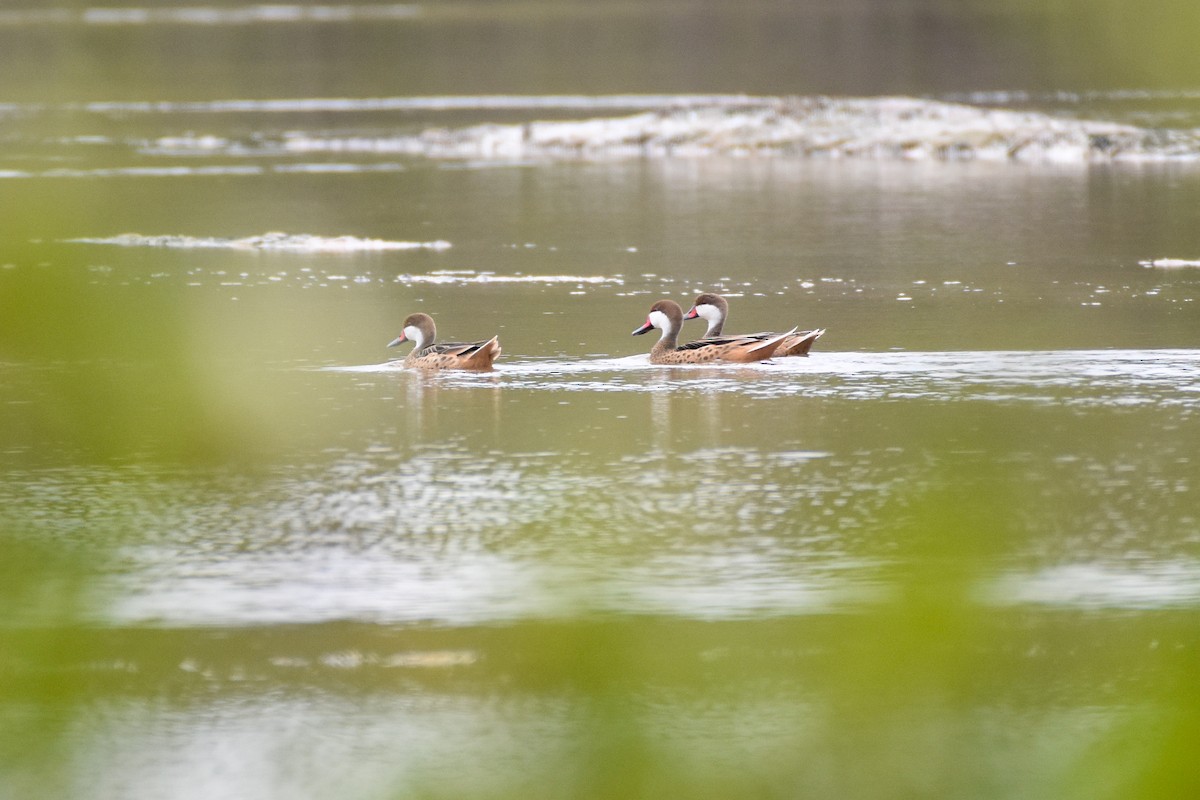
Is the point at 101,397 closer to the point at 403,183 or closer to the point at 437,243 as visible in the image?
the point at 437,243

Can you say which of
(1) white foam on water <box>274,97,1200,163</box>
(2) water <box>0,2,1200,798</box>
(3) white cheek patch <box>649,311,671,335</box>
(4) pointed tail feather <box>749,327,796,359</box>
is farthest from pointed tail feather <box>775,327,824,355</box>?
(1) white foam on water <box>274,97,1200,163</box>

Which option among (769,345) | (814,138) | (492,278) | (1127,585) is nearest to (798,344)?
(769,345)

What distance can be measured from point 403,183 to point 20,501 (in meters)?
14.4

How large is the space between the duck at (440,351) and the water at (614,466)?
0.17m

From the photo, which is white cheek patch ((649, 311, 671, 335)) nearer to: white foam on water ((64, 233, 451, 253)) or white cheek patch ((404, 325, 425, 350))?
white cheek patch ((404, 325, 425, 350))

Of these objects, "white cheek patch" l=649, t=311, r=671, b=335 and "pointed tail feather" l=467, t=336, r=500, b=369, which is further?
"white cheek patch" l=649, t=311, r=671, b=335

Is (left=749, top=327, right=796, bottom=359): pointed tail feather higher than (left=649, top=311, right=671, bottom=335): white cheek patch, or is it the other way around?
(left=649, top=311, right=671, bottom=335): white cheek patch

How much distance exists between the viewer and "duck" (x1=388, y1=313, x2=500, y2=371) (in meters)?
9.38

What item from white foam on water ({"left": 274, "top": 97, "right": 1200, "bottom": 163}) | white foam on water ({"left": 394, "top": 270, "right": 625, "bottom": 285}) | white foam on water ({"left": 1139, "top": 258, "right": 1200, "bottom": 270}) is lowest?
white foam on water ({"left": 394, "top": 270, "right": 625, "bottom": 285})

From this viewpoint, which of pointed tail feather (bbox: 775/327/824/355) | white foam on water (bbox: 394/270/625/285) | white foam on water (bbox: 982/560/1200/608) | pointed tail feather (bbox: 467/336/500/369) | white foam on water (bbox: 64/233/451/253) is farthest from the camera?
white foam on water (bbox: 64/233/451/253)

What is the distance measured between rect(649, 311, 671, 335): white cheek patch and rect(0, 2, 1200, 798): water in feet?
1.04

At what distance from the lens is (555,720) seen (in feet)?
3.65

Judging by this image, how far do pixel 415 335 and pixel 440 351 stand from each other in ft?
0.50

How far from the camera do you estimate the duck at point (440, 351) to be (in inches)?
369
